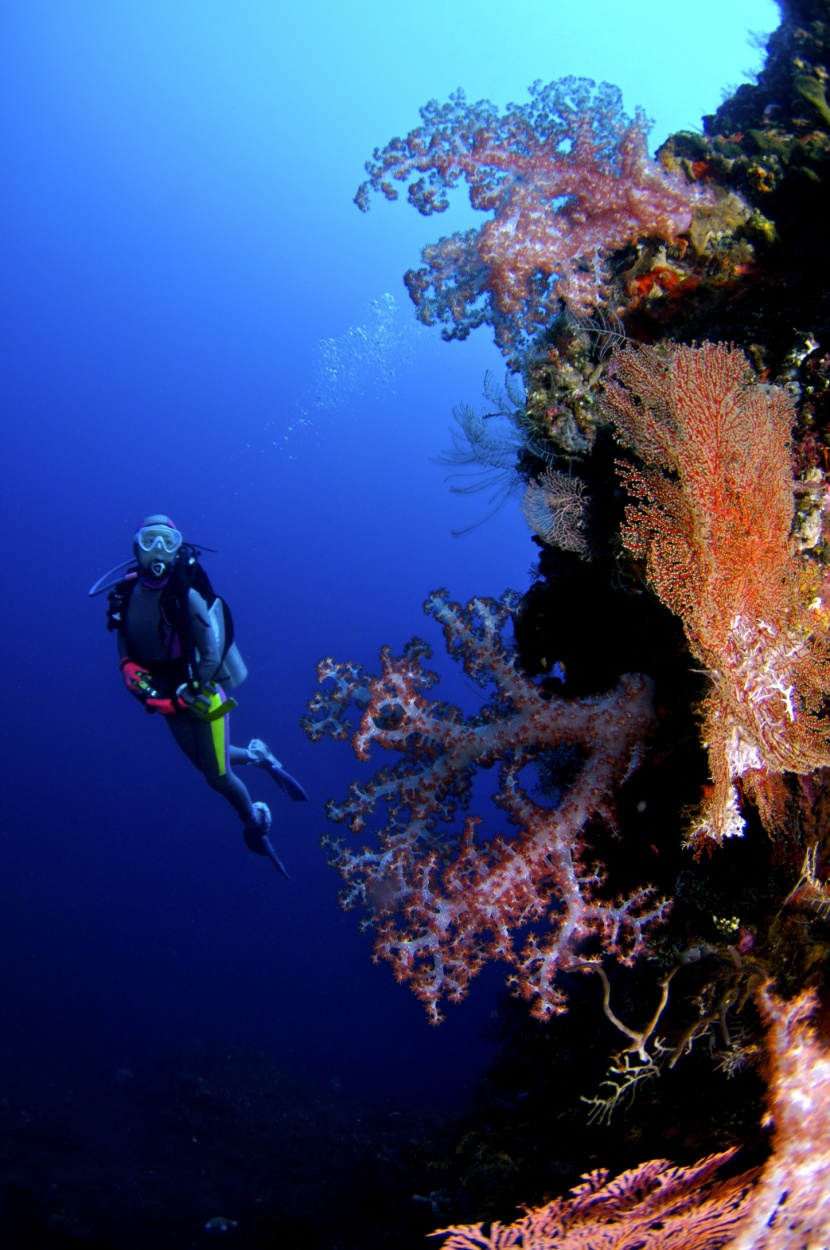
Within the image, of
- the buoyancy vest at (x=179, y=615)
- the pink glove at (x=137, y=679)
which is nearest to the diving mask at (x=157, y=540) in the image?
the buoyancy vest at (x=179, y=615)

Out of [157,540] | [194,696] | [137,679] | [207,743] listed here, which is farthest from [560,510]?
[207,743]

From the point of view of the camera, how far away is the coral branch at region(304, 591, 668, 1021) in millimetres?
3482

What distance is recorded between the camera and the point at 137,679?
6973 millimetres

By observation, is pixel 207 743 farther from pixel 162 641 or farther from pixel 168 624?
pixel 168 624

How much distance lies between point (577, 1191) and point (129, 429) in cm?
9040

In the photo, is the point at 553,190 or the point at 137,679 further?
the point at 137,679

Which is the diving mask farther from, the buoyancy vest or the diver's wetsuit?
the diver's wetsuit

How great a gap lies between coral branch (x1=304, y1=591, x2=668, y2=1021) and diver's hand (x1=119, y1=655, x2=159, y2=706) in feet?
12.3

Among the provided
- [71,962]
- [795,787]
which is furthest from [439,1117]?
[71,962]

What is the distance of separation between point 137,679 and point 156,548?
143cm

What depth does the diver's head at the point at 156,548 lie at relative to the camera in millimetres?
6727

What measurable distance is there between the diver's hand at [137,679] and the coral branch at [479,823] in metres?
3.75

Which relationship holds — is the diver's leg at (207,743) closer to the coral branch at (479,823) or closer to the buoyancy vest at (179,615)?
the buoyancy vest at (179,615)

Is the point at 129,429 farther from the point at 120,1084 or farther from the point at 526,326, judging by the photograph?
the point at 526,326
